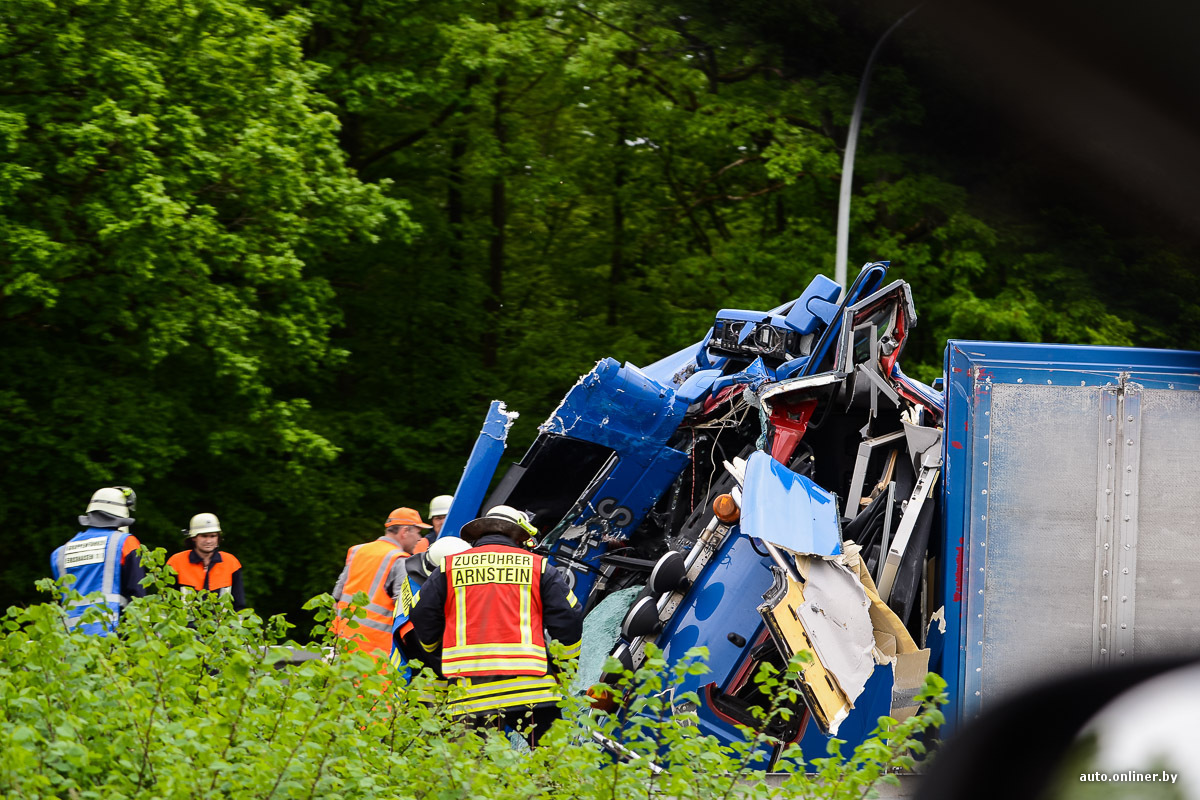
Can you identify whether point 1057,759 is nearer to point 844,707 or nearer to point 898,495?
→ point 844,707

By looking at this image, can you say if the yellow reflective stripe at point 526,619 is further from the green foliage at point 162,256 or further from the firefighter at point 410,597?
the green foliage at point 162,256

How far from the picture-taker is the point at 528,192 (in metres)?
17.2

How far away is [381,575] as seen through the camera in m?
7.91

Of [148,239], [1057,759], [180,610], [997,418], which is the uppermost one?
[148,239]

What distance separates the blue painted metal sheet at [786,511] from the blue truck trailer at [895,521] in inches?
0.5

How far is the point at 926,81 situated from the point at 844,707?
497 centimetres

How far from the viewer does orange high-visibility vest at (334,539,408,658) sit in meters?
7.66

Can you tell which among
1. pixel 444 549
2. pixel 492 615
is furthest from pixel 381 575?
pixel 492 615

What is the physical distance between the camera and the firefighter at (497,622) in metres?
5.58

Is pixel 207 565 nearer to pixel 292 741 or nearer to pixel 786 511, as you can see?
pixel 786 511

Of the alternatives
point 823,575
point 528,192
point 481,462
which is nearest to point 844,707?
point 823,575

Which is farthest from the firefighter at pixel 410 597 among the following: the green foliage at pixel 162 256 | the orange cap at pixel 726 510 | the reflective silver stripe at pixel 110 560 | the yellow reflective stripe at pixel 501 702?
the green foliage at pixel 162 256

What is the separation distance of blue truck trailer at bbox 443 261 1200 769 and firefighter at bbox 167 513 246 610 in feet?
7.07

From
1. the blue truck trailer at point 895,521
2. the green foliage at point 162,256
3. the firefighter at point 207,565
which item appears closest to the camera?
the blue truck trailer at point 895,521
